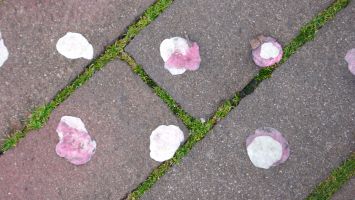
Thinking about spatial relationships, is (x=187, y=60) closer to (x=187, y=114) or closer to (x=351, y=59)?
(x=187, y=114)

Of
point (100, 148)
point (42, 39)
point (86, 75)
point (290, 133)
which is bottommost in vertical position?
point (290, 133)

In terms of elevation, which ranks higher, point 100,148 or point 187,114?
point 100,148

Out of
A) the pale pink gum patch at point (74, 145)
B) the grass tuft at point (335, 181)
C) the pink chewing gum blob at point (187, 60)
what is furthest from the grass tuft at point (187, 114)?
the pale pink gum patch at point (74, 145)

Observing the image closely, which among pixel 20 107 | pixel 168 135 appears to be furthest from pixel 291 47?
pixel 20 107

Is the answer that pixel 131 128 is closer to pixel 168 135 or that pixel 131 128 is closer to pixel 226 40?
pixel 168 135

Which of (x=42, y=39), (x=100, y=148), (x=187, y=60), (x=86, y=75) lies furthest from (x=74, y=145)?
(x=187, y=60)

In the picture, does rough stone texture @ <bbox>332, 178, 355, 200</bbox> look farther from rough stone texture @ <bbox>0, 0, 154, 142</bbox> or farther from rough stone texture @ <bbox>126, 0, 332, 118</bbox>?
rough stone texture @ <bbox>0, 0, 154, 142</bbox>

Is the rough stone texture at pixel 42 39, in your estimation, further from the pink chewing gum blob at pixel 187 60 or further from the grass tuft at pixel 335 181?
the grass tuft at pixel 335 181
